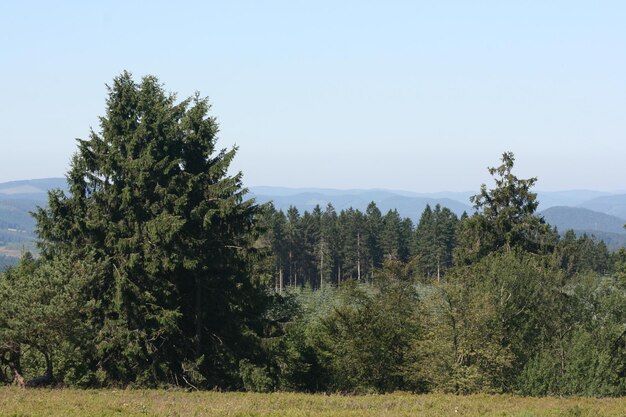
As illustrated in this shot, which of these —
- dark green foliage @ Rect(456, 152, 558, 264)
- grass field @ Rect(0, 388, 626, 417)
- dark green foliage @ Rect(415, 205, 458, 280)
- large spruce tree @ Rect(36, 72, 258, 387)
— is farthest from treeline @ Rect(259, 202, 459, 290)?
grass field @ Rect(0, 388, 626, 417)

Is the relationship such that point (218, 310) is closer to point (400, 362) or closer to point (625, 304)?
point (400, 362)

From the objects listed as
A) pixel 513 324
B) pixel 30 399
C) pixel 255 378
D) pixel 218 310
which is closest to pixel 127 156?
pixel 218 310

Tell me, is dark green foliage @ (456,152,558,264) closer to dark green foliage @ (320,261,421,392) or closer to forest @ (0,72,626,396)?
forest @ (0,72,626,396)

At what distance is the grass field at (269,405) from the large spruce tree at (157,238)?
6522 mm

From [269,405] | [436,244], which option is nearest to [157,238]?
[269,405]

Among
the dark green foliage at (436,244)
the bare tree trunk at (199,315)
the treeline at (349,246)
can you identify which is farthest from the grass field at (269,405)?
the dark green foliage at (436,244)

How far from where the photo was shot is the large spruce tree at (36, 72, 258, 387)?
31.6 m

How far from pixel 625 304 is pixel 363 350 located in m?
15.4

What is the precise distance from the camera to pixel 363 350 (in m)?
37.0

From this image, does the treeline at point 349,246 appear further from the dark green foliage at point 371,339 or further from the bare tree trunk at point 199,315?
the bare tree trunk at point 199,315

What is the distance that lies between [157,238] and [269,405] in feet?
37.7

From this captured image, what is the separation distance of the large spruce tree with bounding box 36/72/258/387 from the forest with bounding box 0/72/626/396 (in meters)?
0.07

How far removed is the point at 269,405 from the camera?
71.3ft

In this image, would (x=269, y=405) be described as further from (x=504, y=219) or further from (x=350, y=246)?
(x=350, y=246)
